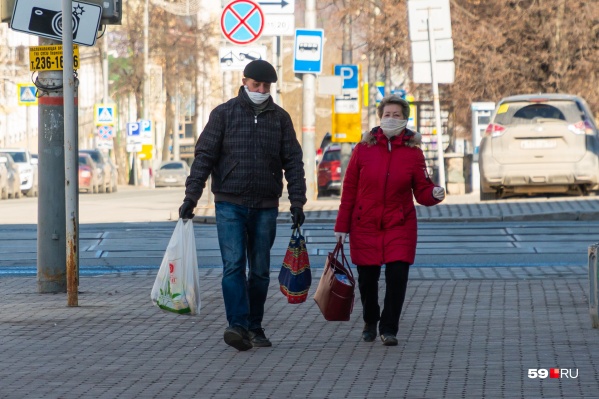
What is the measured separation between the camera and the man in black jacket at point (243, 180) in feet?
28.2

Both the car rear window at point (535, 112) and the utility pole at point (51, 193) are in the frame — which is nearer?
the utility pole at point (51, 193)

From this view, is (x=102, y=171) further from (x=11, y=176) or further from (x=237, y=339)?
(x=237, y=339)

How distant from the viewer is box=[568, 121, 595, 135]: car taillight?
69.4ft

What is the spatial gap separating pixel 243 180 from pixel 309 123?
18.8m

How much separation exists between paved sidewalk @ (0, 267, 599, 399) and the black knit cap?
1668mm

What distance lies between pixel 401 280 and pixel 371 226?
0.39 meters

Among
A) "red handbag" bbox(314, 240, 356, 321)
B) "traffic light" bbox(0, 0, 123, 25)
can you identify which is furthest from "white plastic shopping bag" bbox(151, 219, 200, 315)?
"traffic light" bbox(0, 0, 123, 25)

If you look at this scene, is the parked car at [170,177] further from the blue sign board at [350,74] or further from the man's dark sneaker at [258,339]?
the man's dark sneaker at [258,339]

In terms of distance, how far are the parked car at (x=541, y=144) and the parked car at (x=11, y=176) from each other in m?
23.2

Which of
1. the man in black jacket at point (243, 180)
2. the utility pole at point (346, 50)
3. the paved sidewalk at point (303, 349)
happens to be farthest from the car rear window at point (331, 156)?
the man in black jacket at point (243, 180)

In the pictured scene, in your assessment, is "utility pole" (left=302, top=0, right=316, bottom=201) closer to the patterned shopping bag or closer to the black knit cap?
the patterned shopping bag

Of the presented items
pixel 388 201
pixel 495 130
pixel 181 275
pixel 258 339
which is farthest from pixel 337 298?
pixel 495 130

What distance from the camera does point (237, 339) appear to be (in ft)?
27.6

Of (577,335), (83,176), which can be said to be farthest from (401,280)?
(83,176)
